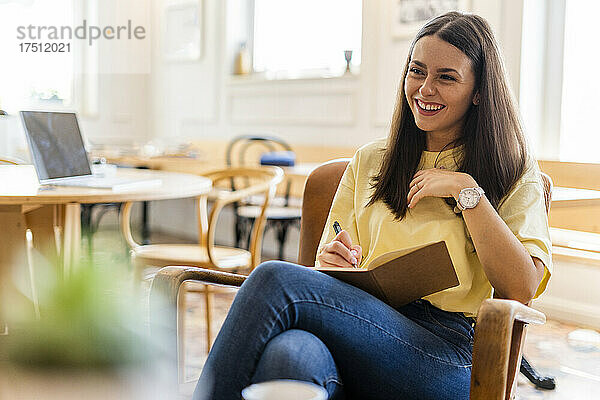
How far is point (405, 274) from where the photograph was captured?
1175 millimetres

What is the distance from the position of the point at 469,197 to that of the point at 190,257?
4.65 ft

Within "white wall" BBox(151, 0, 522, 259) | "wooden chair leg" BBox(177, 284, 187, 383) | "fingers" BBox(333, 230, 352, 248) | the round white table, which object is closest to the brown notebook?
"fingers" BBox(333, 230, 352, 248)

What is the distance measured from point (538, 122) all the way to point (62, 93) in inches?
163

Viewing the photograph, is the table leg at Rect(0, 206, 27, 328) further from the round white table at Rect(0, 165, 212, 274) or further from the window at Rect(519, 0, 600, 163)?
the window at Rect(519, 0, 600, 163)

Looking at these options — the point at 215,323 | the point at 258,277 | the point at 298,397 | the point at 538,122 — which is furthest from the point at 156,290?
the point at 538,122

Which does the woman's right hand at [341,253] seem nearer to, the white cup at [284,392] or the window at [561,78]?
the white cup at [284,392]

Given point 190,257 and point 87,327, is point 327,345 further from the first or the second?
point 190,257

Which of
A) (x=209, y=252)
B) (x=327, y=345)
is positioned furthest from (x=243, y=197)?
(x=327, y=345)

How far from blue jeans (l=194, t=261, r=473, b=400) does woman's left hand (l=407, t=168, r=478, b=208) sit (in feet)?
0.77

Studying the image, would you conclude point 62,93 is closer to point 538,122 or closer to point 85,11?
point 85,11

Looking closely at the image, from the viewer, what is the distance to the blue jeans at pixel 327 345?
3.53ft

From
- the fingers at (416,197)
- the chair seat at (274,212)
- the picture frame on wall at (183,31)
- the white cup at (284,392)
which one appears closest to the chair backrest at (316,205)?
the fingers at (416,197)

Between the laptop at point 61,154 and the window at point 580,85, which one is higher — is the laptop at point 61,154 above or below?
below

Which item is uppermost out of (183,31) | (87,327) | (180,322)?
(183,31)
